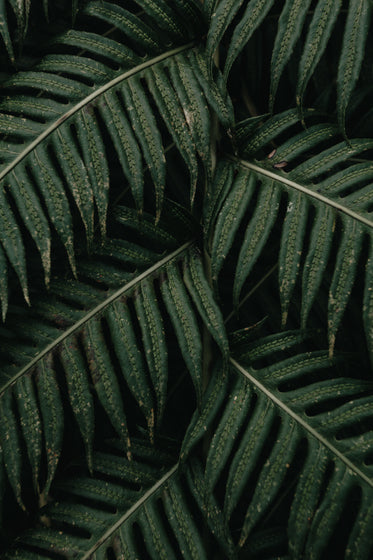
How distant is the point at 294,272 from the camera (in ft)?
2.80

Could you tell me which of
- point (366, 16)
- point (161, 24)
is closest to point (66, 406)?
point (161, 24)

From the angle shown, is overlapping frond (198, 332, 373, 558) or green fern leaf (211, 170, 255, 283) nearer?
overlapping frond (198, 332, 373, 558)

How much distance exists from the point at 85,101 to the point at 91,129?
57mm

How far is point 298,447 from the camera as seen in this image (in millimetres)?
866

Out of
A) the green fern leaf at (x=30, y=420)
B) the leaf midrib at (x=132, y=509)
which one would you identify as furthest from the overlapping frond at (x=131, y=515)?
the green fern leaf at (x=30, y=420)

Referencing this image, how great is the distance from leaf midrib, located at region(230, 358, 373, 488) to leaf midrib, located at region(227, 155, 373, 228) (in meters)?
0.33

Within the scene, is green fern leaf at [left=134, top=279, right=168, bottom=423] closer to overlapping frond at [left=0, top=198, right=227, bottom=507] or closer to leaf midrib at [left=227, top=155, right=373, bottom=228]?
overlapping frond at [left=0, top=198, right=227, bottom=507]

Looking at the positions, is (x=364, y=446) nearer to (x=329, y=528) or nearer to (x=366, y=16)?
(x=329, y=528)

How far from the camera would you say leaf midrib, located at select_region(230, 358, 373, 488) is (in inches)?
31.3

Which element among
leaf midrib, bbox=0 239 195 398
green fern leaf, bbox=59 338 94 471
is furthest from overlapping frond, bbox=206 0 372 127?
green fern leaf, bbox=59 338 94 471

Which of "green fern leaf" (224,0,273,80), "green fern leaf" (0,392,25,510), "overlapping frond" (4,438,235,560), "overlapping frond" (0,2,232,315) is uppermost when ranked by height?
"green fern leaf" (224,0,273,80)

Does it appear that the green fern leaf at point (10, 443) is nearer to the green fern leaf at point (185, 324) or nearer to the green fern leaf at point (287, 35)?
the green fern leaf at point (185, 324)

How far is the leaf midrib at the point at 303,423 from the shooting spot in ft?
2.61

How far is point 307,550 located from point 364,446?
0.18 meters
